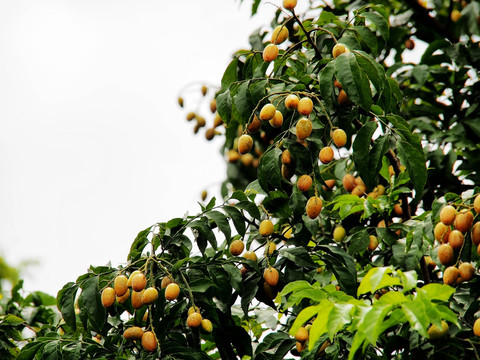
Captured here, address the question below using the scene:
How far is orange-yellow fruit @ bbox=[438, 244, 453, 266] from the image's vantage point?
57.7 inches

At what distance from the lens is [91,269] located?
1709 mm

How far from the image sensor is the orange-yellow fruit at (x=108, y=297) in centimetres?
155

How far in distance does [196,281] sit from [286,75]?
0.68m

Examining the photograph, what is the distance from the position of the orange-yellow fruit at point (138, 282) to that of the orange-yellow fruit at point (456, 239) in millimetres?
744

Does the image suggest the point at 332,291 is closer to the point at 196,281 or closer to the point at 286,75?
the point at 196,281

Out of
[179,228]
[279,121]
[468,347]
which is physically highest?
[279,121]

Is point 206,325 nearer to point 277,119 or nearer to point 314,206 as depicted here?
point 314,206

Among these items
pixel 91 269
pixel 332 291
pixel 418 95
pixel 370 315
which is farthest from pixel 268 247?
pixel 418 95

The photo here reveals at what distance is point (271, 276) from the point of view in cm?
162

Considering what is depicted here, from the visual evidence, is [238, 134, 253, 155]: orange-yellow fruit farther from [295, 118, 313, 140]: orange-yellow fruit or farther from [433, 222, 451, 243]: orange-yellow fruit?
[433, 222, 451, 243]: orange-yellow fruit

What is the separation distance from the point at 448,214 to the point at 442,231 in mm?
76

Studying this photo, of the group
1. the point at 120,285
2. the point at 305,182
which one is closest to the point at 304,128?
the point at 305,182

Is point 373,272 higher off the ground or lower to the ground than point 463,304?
higher

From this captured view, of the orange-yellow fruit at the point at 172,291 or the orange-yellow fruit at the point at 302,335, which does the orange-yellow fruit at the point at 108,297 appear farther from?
the orange-yellow fruit at the point at 302,335
